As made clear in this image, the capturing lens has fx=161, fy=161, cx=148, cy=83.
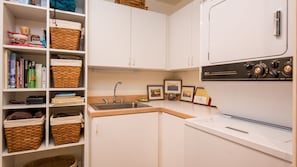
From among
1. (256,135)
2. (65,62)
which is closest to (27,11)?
(65,62)

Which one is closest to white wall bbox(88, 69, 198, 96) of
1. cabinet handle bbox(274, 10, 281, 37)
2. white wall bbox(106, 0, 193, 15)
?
white wall bbox(106, 0, 193, 15)

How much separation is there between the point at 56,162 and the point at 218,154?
1735mm

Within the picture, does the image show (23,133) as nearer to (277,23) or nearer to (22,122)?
(22,122)

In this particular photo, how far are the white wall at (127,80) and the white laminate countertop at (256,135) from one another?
1233mm

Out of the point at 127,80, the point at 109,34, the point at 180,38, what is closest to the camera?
the point at 109,34

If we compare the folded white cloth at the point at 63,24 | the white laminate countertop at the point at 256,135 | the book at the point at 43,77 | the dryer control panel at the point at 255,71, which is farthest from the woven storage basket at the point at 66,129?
the dryer control panel at the point at 255,71

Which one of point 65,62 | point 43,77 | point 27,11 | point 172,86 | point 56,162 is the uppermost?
point 27,11

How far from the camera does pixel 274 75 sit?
871mm

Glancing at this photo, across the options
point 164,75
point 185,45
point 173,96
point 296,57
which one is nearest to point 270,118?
point 296,57

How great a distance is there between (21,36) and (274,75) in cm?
202

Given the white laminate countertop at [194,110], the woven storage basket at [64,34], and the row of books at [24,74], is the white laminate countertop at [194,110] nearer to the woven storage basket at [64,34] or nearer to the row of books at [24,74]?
the woven storage basket at [64,34]

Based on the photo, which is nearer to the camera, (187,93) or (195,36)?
(195,36)

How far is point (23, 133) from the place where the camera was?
146 centimetres

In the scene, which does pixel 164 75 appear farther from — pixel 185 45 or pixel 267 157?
pixel 267 157
